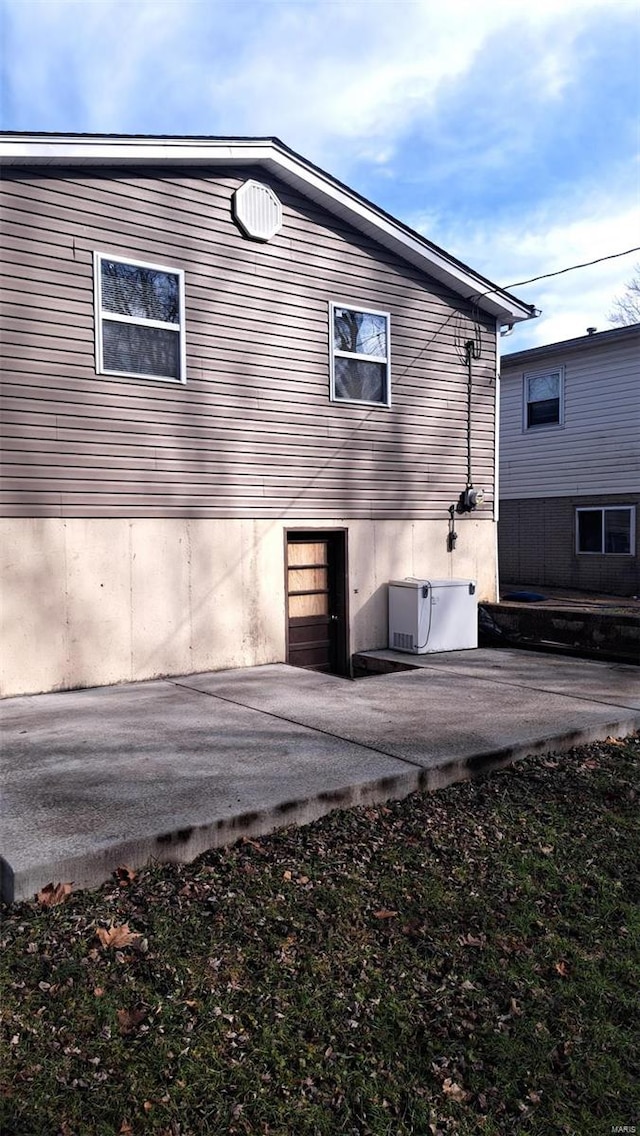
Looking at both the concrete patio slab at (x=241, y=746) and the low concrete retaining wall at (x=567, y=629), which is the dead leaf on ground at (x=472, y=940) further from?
the low concrete retaining wall at (x=567, y=629)

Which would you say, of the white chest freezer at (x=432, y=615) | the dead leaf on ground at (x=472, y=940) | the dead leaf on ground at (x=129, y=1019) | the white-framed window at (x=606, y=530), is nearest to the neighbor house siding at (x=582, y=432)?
the white-framed window at (x=606, y=530)

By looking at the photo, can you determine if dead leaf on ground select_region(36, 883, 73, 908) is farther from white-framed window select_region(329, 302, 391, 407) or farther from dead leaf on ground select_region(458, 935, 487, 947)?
white-framed window select_region(329, 302, 391, 407)

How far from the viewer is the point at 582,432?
17.1 m

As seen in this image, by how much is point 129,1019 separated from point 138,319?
673cm

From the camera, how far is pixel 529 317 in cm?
1123

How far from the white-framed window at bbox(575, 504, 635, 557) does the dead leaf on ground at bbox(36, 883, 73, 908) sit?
15.2 m

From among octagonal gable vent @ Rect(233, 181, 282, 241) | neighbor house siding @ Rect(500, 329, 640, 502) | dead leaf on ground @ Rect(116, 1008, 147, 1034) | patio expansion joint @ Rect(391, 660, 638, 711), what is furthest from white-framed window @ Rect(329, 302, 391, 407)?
neighbor house siding @ Rect(500, 329, 640, 502)

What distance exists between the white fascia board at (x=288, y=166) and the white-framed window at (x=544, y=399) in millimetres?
6847

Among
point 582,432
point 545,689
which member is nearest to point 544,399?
point 582,432

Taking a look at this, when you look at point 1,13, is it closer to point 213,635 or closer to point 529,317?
point 213,635

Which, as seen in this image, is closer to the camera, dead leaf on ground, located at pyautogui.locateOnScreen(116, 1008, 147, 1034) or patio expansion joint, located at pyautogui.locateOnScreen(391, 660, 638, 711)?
dead leaf on ground, located at pyautogui.locateOnScreen(116, 1008, 147, 1034)

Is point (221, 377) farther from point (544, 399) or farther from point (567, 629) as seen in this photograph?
point (544, 399)

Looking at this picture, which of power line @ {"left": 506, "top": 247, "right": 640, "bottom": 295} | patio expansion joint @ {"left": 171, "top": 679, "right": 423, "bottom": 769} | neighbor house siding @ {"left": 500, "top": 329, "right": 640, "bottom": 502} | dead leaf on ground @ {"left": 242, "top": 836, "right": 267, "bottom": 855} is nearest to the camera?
dead leaf on ground @ {"left": 242, "top": 836, "right": 267, "bottom": 855}

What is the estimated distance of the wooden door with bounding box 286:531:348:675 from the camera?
9.37 m
